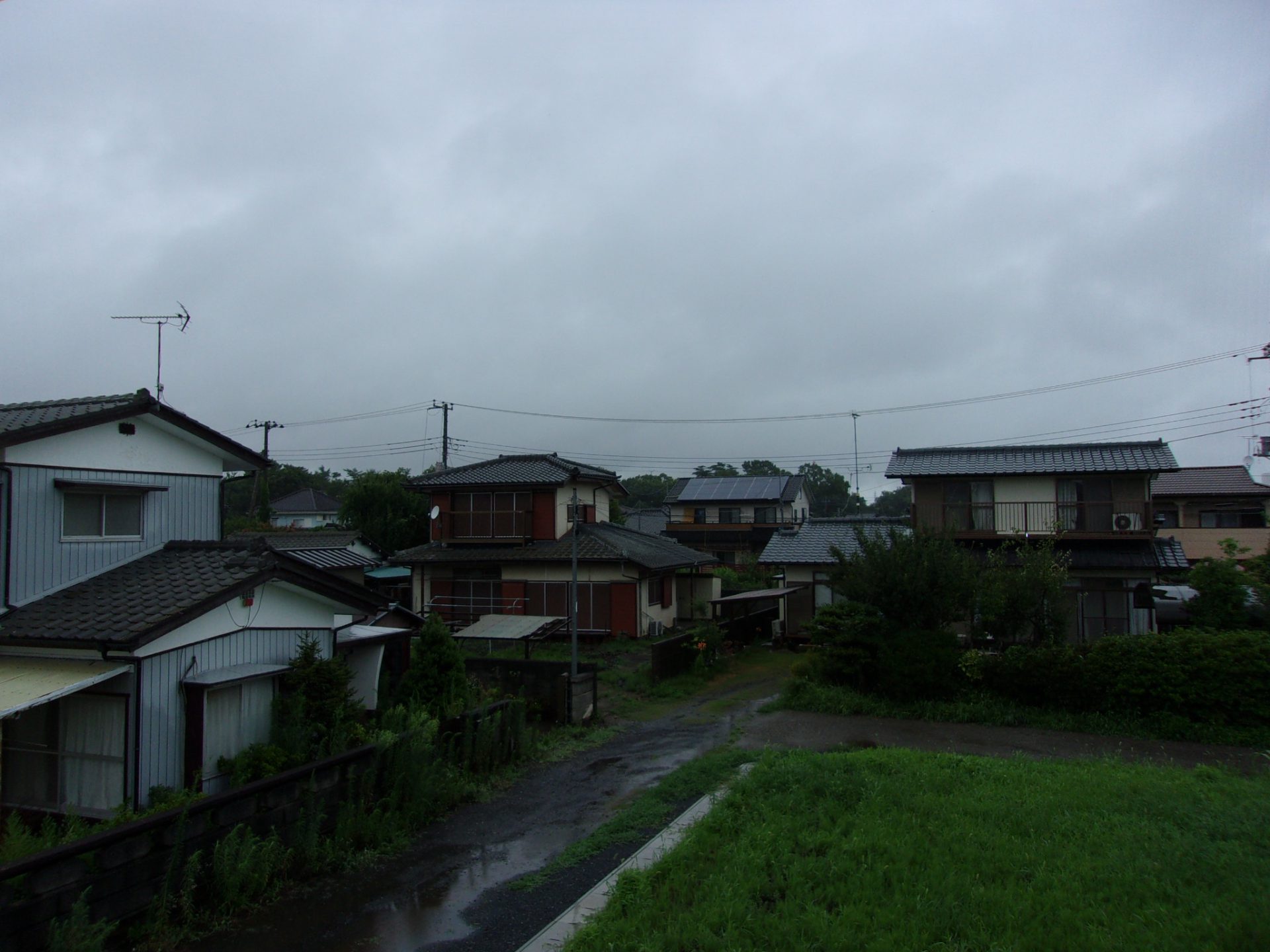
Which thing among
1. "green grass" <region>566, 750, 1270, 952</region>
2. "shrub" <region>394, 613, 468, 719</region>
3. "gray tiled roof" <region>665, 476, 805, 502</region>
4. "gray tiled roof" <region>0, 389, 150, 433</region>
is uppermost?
"gray tiled roof" <region>665, 476, 805, 502</region>

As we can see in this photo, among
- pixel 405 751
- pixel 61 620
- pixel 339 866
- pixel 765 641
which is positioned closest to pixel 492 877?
pixel 339 866

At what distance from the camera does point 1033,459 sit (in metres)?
22.2

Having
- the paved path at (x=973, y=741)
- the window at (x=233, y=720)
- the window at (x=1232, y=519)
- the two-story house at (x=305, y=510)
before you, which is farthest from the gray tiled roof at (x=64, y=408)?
the two-story house at (x=305, y=510)

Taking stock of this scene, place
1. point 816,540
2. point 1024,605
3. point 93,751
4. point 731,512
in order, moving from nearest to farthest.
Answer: point 93,751 → point 1024,605 → point 816,540 → point 731,512

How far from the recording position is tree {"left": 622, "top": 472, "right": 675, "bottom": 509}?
85375 mm

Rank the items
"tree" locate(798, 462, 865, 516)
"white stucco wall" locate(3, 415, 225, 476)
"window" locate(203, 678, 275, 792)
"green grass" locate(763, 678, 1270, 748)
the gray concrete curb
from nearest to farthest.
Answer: the gray concrete curb < "window" locate(203, 678, 275, 792) < "white stucco wall" locate(3, 415, 225, 476) < "green grass" locate(763, 678, 1270, 748) < "tree" locate(798, 462, 865, 516)

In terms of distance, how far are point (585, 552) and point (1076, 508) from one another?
14314 mm

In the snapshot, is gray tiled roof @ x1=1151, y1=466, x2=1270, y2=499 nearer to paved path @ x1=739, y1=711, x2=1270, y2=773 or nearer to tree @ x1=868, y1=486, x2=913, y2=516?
paved path @ x1=739, y1=711, x2=1270, y2=773

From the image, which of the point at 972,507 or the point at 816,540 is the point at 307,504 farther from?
the point at 972,507

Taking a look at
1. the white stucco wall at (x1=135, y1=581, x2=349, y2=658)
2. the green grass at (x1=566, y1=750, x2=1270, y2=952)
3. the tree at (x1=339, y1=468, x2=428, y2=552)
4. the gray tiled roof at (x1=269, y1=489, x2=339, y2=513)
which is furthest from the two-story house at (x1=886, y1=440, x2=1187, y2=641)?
the gray tiled roof at (x1=269, y1=489, x2=339, y2=513)

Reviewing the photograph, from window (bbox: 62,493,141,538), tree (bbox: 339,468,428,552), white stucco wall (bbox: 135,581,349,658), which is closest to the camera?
white stucco wall (bbox: 135,581,349,658)

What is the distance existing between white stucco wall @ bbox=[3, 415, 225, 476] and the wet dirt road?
575 centimetres

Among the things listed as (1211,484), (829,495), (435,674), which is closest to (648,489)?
(829,495)

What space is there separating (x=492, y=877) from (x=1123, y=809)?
6.05 meters
